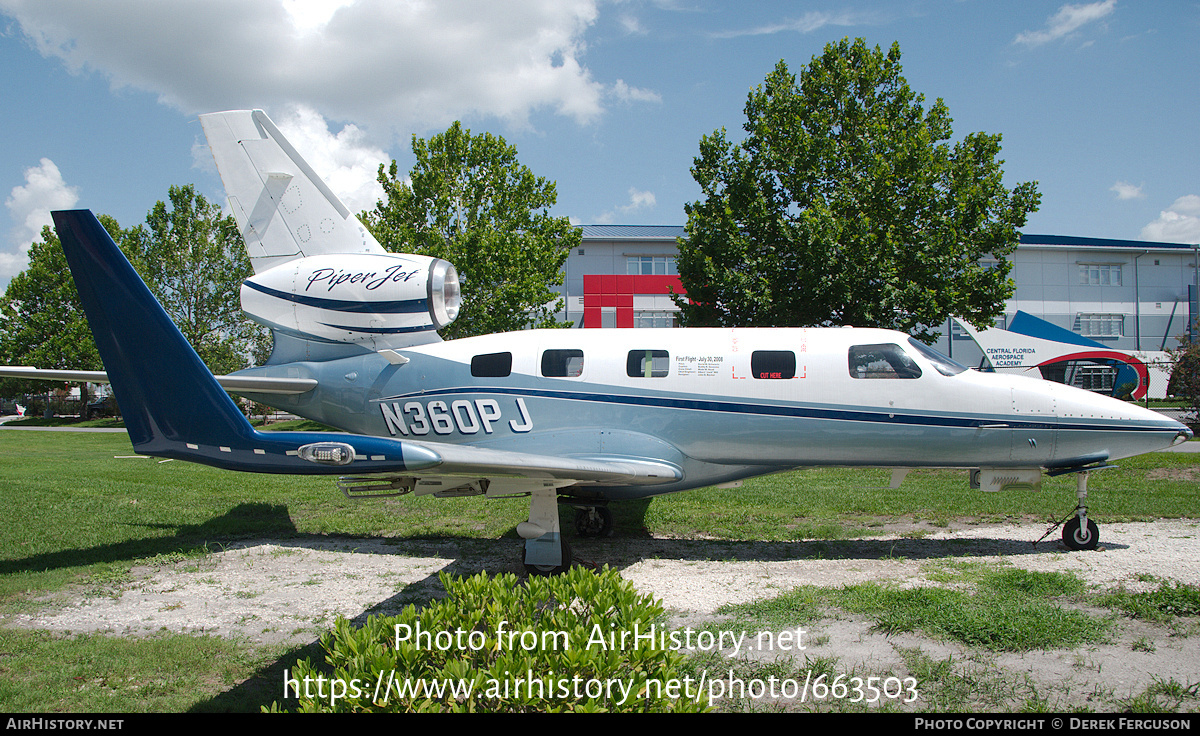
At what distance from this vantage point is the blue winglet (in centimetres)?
526

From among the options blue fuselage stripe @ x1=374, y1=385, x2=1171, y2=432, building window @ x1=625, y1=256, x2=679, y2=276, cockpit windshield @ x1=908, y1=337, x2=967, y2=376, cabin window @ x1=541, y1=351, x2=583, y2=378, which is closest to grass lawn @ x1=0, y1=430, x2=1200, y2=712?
blue fuselage stripe @ x1=374, y1=385, x2=1171, y2=432

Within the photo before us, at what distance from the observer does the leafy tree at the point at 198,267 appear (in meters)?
39.3

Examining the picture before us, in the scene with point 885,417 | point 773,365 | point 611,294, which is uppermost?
point 611,294

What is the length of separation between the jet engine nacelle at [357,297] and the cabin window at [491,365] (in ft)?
3.39

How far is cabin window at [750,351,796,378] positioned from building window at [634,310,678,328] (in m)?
35.3

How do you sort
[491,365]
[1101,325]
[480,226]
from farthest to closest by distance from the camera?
[1101,325] → [480,226] → [491,365]

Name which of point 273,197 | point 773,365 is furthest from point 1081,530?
point 273,197

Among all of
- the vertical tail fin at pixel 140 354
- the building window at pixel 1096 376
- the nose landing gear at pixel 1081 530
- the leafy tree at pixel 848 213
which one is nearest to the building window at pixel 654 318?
the leafy tree at pixel 848 213

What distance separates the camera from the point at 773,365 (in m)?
8.19

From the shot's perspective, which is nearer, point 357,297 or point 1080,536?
point 1080,536

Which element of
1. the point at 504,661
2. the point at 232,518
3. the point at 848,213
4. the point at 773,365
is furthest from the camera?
the point at 848,213

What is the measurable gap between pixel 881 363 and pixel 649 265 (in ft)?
132

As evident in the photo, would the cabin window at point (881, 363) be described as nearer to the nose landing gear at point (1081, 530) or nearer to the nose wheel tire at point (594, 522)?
the nose landing gear at point (1081, 530)

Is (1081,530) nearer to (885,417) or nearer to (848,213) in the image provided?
(885,417)
